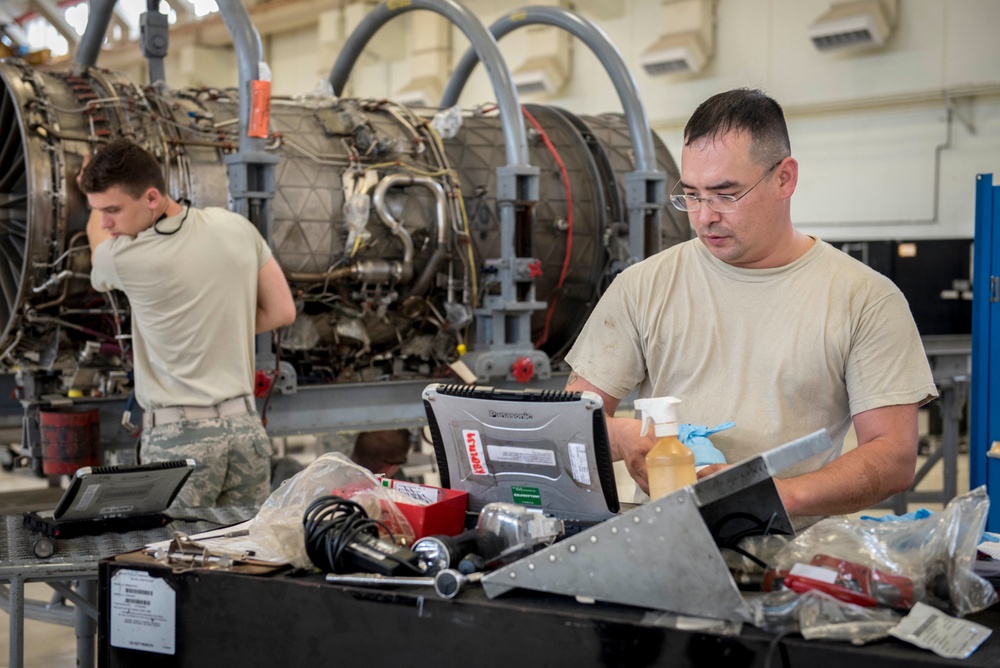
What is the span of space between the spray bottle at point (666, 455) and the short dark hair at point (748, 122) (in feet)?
1.91

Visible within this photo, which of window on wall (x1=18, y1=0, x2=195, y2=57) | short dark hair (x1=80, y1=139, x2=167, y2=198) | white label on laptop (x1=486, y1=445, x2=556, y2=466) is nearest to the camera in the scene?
white label on laptop (x1=486, y1=445, x2=556, y2=466)

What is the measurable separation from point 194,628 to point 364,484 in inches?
14.8

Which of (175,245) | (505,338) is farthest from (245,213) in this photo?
(505,338)

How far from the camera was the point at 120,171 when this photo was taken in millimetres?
3127

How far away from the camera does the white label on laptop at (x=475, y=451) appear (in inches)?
71.6

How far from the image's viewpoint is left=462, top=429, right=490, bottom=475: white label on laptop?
182 centimetres

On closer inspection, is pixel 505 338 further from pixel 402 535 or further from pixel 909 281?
pixel 909 281

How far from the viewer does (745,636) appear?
1.36 metres

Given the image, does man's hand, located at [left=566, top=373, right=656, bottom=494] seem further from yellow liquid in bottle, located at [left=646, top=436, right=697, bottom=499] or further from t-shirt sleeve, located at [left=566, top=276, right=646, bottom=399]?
yellow liquid in bottle, located at [left=646, top=436, right=697, bottom=499]

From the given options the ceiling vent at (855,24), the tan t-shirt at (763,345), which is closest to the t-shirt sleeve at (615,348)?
the tan t-shirt at (763,345)

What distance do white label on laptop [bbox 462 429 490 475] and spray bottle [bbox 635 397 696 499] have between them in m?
0.30

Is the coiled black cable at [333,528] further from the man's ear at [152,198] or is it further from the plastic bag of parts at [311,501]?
the man's ear at [152,198]

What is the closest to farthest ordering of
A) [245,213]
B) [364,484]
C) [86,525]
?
[364,484] < [86,525] < [245,213]

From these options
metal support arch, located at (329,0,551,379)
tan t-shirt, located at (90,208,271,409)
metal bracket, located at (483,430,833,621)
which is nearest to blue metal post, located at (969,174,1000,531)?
metal support arch, located at (329,0,551,379)
